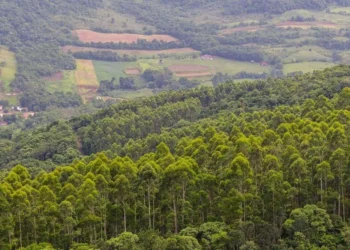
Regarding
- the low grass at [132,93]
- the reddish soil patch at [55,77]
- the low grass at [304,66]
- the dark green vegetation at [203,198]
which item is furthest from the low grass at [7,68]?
the dark green vegetation at [203,198]

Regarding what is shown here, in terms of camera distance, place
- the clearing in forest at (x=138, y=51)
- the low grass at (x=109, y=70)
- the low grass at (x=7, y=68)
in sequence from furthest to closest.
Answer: the clearing in forest at (x=138, y=51)
the low grass at (x=109, y=70)
the low grass at (x=7, y=68)

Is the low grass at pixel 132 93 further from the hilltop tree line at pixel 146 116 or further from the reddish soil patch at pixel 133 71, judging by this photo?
the hilltop tree line at pixel 146 116

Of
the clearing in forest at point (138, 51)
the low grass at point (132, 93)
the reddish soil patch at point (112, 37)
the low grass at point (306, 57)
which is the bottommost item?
the low grass at point (132, 93)

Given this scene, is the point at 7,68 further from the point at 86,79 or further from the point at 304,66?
the point at 304,66

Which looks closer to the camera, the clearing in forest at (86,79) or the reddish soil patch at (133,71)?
the clearing in forest at (86,79)

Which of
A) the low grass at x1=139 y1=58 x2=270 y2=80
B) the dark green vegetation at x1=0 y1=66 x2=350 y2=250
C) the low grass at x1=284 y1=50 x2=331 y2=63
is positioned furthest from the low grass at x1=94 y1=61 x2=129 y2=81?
the dark green vegetation at x1=0 y1=66 x2=350 y2=250

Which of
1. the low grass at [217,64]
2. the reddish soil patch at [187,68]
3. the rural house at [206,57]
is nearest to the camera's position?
the reddish soil patch at [187,68]

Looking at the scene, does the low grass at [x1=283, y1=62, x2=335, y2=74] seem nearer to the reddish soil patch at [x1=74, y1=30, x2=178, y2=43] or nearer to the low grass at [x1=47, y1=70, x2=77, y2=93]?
the reddish soil patch at [x1=74, y1=30, x2=178, y2=43]
